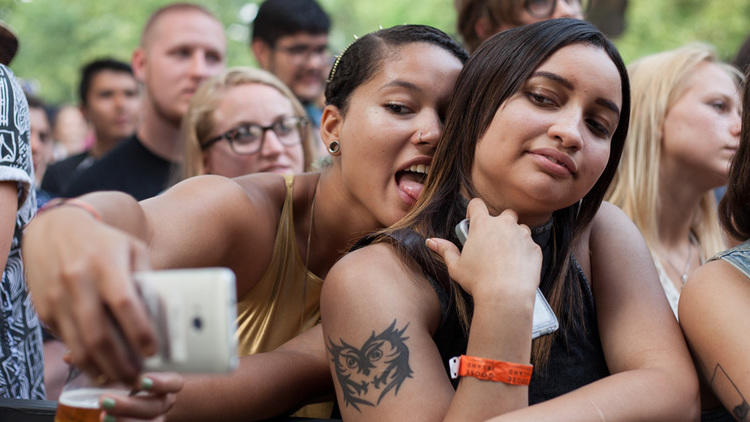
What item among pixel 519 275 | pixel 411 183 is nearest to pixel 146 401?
pixel 519 275

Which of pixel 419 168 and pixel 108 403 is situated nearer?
pixel 108 403

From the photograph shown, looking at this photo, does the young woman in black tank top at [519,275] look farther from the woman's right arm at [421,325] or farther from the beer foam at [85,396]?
the beer foam at [85,396]

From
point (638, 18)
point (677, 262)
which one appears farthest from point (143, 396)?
point (638, 18)

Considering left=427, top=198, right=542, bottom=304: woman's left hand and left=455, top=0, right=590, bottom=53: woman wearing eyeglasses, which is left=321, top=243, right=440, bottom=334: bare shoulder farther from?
left=455, top=0, right=590, bottom=53: woman wearing eyeglasses

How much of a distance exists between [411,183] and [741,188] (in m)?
0.98

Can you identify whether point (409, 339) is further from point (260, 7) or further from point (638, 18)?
point (638, 18)

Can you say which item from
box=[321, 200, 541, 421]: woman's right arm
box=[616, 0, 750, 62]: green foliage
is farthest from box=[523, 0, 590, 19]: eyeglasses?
box=[616, 0, 750, 62]: green foliage

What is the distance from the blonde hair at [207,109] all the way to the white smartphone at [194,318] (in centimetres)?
288

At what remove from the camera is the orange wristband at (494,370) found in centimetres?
179

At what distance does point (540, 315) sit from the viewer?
2021 millimetres

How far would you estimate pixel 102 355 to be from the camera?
1.24 m

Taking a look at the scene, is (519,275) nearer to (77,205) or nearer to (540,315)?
(540,315)

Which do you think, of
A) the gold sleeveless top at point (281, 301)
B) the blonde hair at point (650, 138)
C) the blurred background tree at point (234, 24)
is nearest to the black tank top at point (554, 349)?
the gold sleeveless top at point (281, 301)

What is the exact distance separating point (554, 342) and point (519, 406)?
412 millimetres
